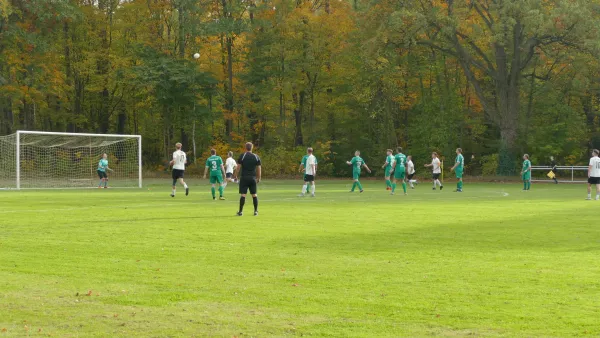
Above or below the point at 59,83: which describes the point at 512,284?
below

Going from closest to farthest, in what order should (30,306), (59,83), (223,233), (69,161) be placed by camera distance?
(30,306) → (223,233) → (69,161) → (59,83)

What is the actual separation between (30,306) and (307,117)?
5613 cm

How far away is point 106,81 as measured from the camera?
64.2 metres

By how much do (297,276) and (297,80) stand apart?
50.9 metres

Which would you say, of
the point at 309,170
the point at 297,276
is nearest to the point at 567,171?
the point at 309,170

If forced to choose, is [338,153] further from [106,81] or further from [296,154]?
[106,81]

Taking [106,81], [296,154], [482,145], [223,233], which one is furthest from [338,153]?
[223,233]

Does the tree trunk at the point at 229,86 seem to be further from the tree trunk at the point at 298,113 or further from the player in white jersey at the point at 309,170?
the player in white jersey at the point at 309,170

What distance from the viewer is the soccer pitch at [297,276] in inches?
299

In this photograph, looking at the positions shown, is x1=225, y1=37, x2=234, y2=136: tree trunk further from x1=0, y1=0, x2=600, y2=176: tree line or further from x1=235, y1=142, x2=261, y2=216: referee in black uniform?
x1=235, y1=142, x2=261, y2=216: referee in black uniform

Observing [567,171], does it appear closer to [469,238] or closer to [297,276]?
[469,238]

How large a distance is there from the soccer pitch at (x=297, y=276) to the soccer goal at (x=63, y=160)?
24.2m

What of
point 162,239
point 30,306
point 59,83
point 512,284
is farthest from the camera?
point 59,83

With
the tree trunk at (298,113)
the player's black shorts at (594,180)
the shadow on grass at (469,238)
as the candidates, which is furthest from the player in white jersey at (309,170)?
the tree trunk at (298,113)
